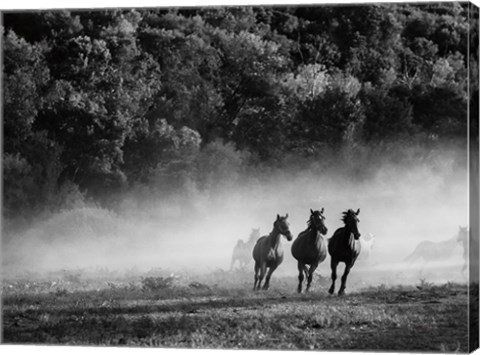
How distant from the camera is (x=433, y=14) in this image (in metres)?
13.9

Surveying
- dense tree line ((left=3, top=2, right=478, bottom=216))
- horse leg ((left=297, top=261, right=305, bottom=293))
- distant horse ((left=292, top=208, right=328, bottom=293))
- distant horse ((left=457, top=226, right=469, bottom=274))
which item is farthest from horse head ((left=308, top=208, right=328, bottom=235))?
distant horse ((left=457, top=226, right=469, bottom=274))

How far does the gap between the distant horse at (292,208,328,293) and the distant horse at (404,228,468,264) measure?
3.09 feet

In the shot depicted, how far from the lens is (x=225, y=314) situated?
46.8ft

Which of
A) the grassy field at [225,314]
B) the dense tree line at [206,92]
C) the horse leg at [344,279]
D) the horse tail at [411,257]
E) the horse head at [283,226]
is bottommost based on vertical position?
the grassy field at [225,314]

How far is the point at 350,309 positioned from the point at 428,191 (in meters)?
1.27

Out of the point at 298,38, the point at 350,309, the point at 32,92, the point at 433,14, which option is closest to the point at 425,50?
the point at 433,14

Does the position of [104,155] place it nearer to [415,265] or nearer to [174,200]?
[174,200]

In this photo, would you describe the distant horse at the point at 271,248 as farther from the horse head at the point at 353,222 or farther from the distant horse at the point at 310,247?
Answer: the horse head at the point at 353,222

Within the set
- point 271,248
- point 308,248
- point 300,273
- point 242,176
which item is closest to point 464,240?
point 308,248

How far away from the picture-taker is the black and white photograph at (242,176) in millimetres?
13781

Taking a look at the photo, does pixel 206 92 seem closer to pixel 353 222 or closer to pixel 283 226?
pixel 283 226

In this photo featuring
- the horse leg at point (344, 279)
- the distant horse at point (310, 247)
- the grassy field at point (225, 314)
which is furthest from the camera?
the distant horse at point (310, 247)

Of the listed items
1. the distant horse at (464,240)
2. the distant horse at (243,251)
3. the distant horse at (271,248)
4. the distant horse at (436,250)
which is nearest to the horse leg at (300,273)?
the distant horse at (271,248)

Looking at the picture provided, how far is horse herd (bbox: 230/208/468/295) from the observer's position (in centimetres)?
1412
